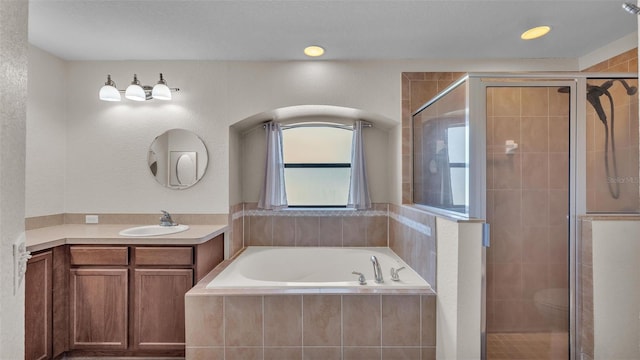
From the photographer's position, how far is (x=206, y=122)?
2.88 meters

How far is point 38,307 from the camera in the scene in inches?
79.7

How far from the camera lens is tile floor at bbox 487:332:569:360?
5.89ft

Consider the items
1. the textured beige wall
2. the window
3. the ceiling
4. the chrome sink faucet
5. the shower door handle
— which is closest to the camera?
the textured beige wall

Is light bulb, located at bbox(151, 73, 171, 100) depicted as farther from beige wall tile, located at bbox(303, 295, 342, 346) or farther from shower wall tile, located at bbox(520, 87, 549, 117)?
shower wall tile, located at bbox(520, 87, 549, 117)

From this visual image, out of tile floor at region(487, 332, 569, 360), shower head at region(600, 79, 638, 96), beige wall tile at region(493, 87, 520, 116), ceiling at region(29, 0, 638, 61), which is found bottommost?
tile floor at region(487, 332, 569, 360)

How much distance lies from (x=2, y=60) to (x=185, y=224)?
86.8 inches

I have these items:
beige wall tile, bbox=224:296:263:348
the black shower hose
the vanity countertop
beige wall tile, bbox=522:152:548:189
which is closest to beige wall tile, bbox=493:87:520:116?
beige wall tile, bbox=522:152:548:189

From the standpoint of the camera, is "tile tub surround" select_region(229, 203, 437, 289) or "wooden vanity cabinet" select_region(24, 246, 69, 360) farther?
"tile tub surround" select_region(229, 203, 437, 289)

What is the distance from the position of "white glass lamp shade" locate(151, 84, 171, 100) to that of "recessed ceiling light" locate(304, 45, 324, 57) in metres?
1.24

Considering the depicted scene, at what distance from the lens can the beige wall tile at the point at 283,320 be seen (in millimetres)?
1982

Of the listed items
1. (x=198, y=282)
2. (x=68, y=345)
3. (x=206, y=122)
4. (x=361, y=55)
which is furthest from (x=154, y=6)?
(x=68, y=345)

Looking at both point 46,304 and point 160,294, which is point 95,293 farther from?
point 160,294

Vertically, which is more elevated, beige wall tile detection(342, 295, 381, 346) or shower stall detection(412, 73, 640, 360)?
shower stall detection(412, 73, 640, 360)

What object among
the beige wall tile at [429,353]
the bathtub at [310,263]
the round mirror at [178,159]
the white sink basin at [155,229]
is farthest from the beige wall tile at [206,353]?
the round mirror at [178,159]
